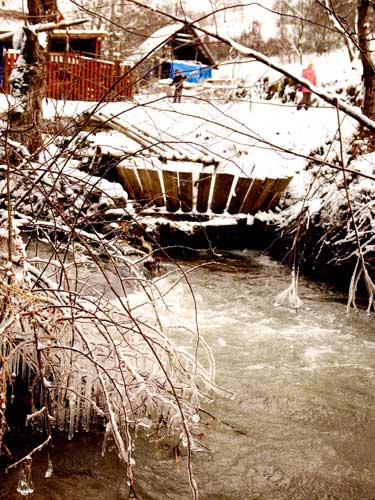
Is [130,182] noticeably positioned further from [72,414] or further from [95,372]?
[95,372]

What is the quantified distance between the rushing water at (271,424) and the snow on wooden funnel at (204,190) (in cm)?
336

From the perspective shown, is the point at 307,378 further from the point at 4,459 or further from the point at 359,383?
the point at 4,459

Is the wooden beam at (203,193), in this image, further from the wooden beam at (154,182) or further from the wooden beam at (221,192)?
the wooden beam at (154,182)

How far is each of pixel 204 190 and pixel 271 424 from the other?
263 inches

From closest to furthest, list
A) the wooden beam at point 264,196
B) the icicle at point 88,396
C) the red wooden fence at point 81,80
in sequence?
the red wooden fence at point 81,80, the icicle at point 88,396, the wooden beam at point 264,196

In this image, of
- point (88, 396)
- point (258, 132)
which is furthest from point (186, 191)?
point (88, 396)

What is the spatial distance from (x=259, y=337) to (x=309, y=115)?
1258cm

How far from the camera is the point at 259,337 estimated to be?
6.54 meters

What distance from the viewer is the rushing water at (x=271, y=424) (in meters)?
3.73

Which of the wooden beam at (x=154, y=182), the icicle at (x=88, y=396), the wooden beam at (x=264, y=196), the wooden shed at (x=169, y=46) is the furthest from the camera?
the wooden beam at (x=264, y=196)

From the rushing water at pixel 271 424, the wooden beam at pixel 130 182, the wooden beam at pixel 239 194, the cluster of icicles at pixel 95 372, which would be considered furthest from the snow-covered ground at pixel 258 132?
the cluster of icicles at pixel 95 372

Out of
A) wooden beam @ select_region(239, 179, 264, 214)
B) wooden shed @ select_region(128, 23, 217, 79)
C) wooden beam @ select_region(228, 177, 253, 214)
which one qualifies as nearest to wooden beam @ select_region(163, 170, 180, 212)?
wooden beam @ select_region(228, 177, 253, 214)

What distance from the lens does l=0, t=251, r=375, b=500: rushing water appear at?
373cm

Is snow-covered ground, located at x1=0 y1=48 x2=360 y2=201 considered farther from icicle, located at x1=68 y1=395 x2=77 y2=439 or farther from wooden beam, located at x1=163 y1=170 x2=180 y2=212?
icicle, located at x1=68 y1=395 x2=77 y2=439
